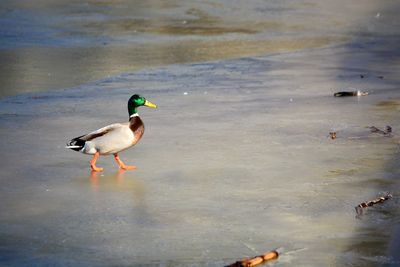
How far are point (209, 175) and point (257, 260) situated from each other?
97.2 inches

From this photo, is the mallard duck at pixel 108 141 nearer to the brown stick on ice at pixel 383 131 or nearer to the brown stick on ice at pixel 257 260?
the brown stick on ice at pixel 383 131

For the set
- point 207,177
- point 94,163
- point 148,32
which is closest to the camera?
point 207,177

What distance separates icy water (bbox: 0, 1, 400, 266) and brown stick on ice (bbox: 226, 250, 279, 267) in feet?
0.23

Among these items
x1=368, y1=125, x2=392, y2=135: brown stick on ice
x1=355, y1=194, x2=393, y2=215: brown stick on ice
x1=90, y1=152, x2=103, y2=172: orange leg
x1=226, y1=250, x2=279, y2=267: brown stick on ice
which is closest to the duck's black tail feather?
x1=90, y1=152, x2=103, y2=172: orange leg

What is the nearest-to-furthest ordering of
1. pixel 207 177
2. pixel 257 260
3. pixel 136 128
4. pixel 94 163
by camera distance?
pixel 257 260 < pixel 207 177 < pixel 94 163 < pixel 136 128

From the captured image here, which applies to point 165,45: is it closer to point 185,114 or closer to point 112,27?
point 112,27

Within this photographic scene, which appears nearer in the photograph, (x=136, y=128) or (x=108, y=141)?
(x=108, y=141)

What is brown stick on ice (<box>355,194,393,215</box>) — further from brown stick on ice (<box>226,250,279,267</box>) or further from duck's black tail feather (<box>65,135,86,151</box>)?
duck's black tail feather (<box>65,135,86,151</box>)

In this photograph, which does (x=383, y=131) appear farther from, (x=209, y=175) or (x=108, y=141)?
(x=108, y=141)

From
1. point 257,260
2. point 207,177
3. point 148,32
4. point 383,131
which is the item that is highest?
point 148,32

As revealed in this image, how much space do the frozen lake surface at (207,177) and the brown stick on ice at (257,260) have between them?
6cm

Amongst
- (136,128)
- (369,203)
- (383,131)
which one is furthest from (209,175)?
(383,131)

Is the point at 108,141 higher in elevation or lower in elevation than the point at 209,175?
higher

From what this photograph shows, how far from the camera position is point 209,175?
8844mm
